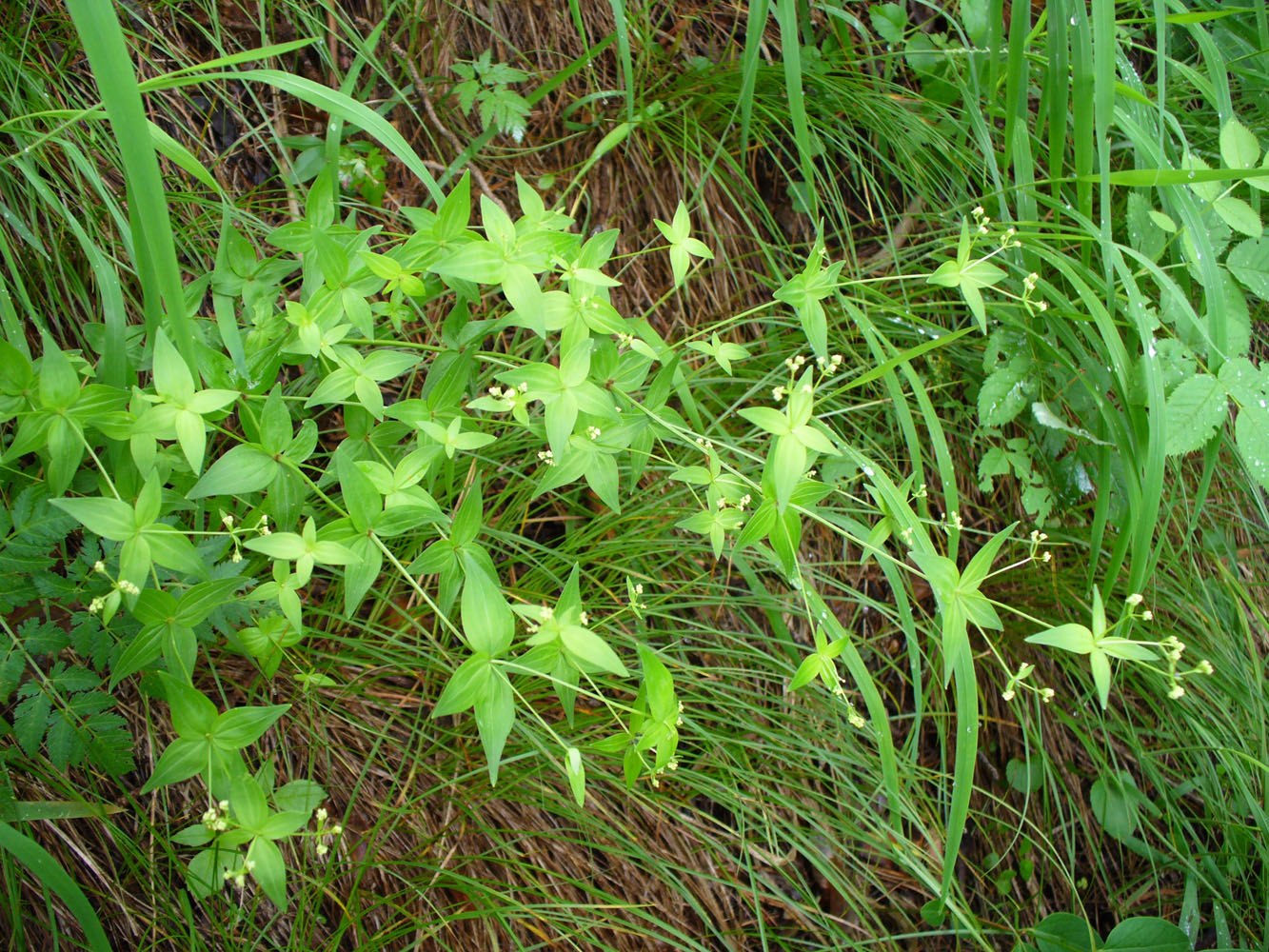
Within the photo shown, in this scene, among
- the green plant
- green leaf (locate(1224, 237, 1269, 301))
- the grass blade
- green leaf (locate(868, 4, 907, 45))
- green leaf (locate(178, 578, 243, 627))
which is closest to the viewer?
the grass blade

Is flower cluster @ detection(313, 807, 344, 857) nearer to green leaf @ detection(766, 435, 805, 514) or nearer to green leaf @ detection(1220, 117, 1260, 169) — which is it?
green leaf @ detection(766, 435, 805, 514)

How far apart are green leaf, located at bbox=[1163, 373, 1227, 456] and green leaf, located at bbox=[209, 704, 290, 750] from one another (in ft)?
3.62

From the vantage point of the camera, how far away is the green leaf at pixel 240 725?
31.5 inches

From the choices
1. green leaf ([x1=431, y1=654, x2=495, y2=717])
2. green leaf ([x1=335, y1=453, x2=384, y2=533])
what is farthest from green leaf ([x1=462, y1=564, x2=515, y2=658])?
green leaf ([x1=335, y1=453, x2=384, y2=533])

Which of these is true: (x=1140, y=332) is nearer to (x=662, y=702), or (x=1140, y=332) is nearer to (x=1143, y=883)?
(x=662, y=702)

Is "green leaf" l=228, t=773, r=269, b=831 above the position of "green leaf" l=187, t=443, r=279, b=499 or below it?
below

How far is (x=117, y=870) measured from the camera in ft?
3.50

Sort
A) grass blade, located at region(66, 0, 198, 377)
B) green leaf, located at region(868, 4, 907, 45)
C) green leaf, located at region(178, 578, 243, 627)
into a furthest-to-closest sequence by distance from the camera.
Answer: green leaf, located at region(868, 4, 907, 45)
green leaf, located at region(178, 578, 243, 627)
grass blade, located at region(66, 0, 198, 377)

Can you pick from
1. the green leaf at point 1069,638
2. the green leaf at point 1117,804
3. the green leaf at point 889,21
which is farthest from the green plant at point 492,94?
the green leaf at point 1117,804

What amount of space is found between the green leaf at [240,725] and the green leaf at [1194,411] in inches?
43.4

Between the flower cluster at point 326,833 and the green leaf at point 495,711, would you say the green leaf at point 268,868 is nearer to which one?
the flower cluster at point 326,833

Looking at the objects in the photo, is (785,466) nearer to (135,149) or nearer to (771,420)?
(771,420)

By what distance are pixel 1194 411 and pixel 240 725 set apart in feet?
3.87

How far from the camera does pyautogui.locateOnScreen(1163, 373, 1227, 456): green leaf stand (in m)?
1.16
